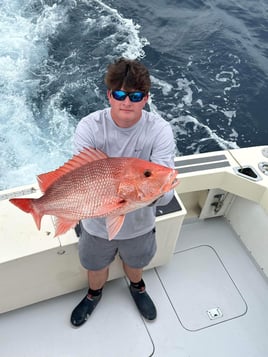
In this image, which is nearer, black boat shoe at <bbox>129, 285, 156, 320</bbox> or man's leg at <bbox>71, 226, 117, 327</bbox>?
man's leg at <bbox>71, 226, 117, 327</bbox>

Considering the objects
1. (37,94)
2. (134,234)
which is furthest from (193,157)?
(37,94)

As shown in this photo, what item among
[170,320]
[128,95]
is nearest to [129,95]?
[128,95]

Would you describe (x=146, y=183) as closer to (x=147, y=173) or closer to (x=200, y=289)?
(x=147, y=173)

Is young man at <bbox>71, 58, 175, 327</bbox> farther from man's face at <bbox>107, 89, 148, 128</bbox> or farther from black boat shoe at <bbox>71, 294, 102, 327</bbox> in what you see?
black boat shoe at <bbox>71, 294, 102, 327</bbox>

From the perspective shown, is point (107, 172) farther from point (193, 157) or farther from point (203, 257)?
point (203, 257)

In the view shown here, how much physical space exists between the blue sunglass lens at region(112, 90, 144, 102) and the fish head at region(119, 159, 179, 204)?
1.22 feet

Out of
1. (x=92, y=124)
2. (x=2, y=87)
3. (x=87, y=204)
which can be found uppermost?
(x=92, y=124)

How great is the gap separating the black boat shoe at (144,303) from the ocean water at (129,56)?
2.88 meters

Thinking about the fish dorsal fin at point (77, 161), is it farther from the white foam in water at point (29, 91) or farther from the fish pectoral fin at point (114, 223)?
the white foam in water at point (29, 91)

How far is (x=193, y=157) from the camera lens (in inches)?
124

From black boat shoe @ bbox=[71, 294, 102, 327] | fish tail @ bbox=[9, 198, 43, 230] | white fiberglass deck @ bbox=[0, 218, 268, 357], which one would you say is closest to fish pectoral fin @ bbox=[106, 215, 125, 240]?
fish tail @ bbox=[9, 198, 43, 230]

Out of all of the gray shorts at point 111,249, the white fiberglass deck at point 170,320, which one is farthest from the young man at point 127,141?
the white fiberglass deck at point 170,320

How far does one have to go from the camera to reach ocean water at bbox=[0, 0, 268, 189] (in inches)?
229

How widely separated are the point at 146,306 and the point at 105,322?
0.36 m
